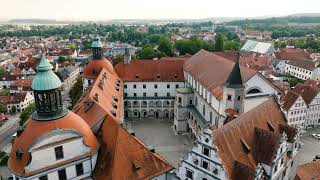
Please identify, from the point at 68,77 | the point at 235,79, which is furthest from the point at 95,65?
the point at 68,77

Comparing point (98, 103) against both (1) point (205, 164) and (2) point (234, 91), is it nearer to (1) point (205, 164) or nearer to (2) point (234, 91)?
(1) point (205, 164)

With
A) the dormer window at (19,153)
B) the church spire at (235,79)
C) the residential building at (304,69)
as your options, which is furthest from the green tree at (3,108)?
the residential building at (304,69)

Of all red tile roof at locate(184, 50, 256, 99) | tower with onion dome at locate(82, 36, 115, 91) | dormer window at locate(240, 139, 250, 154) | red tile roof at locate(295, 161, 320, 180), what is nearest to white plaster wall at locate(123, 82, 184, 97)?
red tile roof at locate(184, 50, 256, 99)

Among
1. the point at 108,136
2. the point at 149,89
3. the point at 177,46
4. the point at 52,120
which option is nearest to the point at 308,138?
the point at 149,89

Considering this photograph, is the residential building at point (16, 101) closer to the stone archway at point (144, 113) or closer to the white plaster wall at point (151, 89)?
the white plaster wall at point (151, 89)

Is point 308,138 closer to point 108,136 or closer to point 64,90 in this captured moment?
point 108,136

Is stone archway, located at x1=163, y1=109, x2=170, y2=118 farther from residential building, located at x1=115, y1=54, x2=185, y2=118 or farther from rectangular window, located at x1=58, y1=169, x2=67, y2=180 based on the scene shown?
rectangular window, located at x1=58, y1=169, x2=67, y2=180
